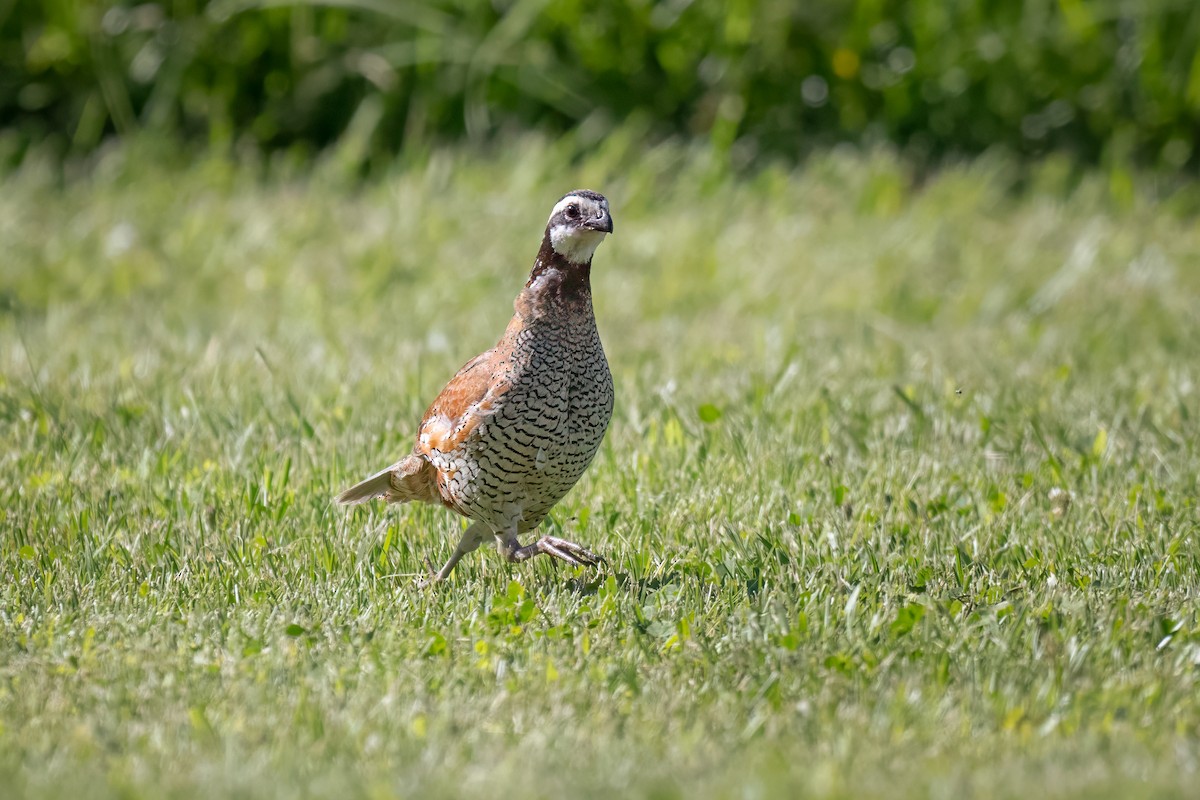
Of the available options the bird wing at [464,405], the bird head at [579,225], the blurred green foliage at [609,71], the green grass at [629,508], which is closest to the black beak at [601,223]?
the bird head at [579,225]

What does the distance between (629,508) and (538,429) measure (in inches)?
38.9

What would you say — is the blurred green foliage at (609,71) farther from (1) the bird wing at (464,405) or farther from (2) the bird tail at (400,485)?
(1) the bird wing at (464,405)

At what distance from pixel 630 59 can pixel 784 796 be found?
26.1 ft

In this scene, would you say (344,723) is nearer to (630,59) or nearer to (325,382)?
(325,382)

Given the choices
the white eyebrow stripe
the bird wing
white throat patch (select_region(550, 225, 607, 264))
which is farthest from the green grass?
the white eyebrow stripe

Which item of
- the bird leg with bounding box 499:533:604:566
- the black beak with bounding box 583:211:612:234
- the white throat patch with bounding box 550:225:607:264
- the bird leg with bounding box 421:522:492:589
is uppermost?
the black beak with bounding box 583:211:612:234

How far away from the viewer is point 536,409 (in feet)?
14.2

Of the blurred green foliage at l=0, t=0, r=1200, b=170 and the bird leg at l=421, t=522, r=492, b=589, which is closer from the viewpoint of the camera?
the bird leg at l=421, t=522, r=492, b=589

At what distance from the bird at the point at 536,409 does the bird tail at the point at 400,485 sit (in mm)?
17

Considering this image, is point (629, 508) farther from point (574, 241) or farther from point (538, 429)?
point (574, 241)

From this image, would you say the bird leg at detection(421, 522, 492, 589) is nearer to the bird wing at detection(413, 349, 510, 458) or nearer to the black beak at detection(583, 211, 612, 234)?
the bird wing at detection(413, 349, 510, 458)

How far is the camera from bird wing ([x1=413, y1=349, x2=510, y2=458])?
14.5ft

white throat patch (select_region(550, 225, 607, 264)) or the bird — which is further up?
white throat patch (select_region(550, 225, 607, 264))

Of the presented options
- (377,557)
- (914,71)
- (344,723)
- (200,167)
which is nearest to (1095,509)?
(377,557)
